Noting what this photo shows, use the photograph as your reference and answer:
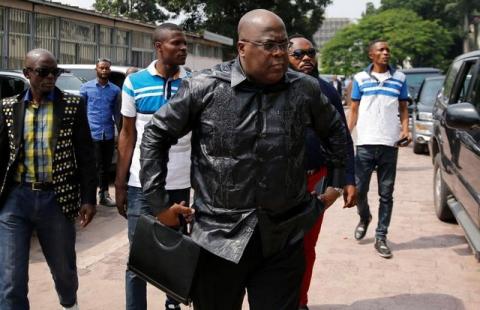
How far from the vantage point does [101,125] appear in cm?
816

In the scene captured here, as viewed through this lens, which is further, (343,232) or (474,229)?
(343,232)

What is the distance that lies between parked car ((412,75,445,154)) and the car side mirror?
8.82m

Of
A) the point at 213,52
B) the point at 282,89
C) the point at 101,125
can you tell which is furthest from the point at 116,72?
the point at 213,52

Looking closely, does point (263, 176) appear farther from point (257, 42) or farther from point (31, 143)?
point (31, 143)

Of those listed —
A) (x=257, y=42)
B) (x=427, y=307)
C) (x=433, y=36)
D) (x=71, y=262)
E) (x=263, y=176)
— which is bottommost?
(x=427, y=307)

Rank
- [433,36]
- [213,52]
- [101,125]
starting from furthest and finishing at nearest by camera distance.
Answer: [433,36], [213,52], [101,125]

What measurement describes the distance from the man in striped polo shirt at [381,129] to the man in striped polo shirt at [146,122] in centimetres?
252

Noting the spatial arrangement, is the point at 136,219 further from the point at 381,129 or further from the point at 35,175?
the point at 381,129

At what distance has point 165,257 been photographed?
275 centimetres

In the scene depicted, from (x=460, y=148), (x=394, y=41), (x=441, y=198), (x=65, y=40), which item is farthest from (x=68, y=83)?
(x=394, y=41)

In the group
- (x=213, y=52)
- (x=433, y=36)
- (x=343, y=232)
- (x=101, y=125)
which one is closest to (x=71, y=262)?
(x=343, y=232)

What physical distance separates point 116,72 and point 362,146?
5.93 metres

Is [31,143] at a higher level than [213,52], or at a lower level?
lower

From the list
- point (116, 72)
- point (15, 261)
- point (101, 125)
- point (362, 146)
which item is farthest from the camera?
point (116, 72)
